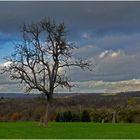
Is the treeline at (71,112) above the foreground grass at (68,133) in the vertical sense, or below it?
above

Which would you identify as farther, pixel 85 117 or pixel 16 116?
pixel 16 116

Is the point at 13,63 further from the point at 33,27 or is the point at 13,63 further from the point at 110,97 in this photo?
the point at 110,97

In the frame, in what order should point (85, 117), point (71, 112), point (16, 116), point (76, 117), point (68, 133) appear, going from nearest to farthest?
point (68, 133)
point (76, 117)
point (85, 117)
point (71, 112)
point (16, 116)

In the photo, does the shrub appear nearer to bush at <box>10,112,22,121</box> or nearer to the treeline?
the treeline

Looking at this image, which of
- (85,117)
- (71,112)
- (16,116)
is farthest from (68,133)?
(16,116)

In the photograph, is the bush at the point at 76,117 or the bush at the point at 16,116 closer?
the bush at the point at 76,117

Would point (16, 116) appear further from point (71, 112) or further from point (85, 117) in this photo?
point (85, 117)

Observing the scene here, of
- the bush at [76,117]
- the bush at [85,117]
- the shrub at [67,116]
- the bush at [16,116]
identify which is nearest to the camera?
the bush at [76,117]

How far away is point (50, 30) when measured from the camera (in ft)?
141

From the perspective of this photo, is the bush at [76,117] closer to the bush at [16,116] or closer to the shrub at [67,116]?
the shrub at [67,116]

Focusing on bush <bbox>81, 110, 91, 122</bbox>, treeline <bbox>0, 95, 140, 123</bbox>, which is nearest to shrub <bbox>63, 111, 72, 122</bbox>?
treeline <bbox>0, 95, 140, 123</bbox>

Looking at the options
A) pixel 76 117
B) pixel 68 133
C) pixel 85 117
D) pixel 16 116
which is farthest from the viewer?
pixel 16 116

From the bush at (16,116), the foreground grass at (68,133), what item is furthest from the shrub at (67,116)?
the foreground grass at (68,133)

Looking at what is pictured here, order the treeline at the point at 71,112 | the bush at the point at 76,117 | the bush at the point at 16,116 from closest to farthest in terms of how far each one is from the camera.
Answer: the bush at the point at 76,117
the treeline at the point at 71,112
the bush at the point at 16,116
